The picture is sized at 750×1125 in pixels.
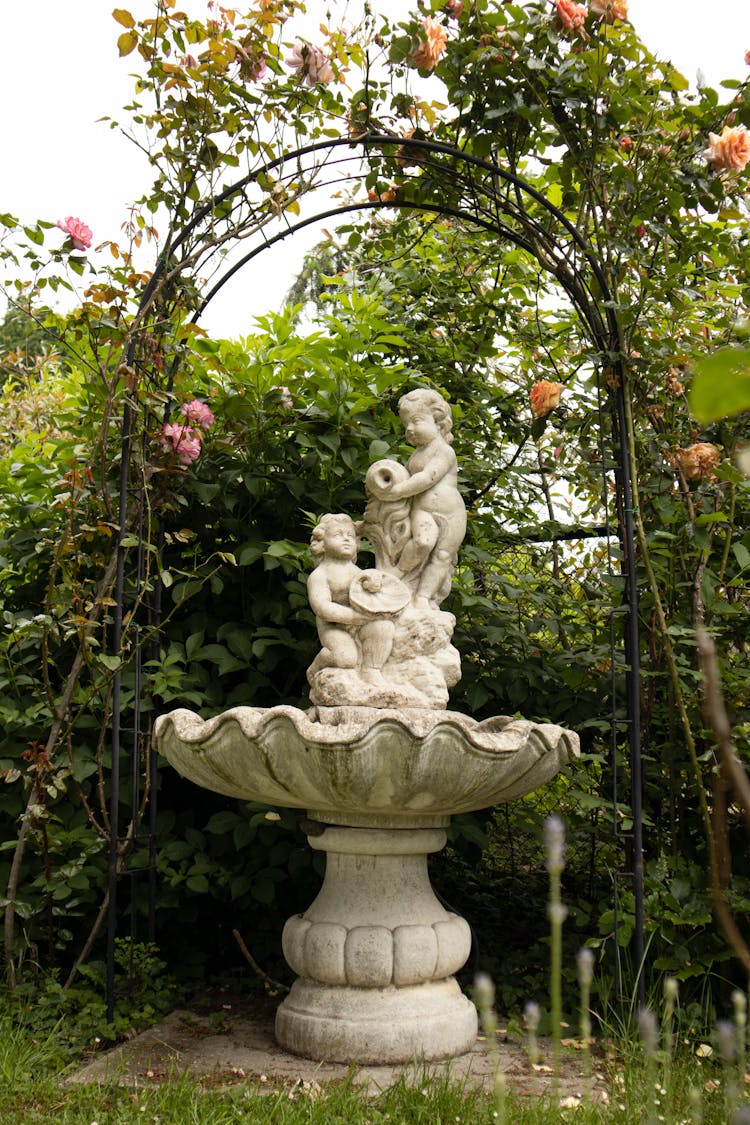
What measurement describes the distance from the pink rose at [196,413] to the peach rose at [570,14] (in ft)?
6.26

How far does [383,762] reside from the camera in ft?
9.73

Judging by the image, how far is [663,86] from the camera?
3941mm

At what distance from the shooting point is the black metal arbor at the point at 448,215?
3650 mm

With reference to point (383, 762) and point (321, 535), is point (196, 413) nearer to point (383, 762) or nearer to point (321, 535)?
point (321, 535)

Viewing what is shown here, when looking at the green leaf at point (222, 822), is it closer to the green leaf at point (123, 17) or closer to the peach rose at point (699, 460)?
the peach rose at point (699, 460)

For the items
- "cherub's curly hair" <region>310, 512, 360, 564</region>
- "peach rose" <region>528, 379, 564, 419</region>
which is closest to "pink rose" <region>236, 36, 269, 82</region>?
"peach rose" <region>528, 379, 564, 419</region>

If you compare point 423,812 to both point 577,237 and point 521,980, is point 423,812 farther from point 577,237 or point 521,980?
point 577,237

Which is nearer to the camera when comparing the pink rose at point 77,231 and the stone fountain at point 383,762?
the stone fountain at point 383,762

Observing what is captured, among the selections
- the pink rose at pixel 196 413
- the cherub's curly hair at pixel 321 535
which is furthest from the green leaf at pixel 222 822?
the pink rose at pixel 196 413

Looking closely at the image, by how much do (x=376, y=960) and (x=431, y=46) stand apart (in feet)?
10.5

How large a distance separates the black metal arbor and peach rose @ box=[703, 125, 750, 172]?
534 mm

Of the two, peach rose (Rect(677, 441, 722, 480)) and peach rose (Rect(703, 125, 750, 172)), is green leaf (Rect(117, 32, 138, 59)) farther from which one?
peach rose (Rect(677, 441, 722, 480))

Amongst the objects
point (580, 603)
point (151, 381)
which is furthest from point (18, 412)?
point (580, 603)

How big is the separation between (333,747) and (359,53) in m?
2.76
